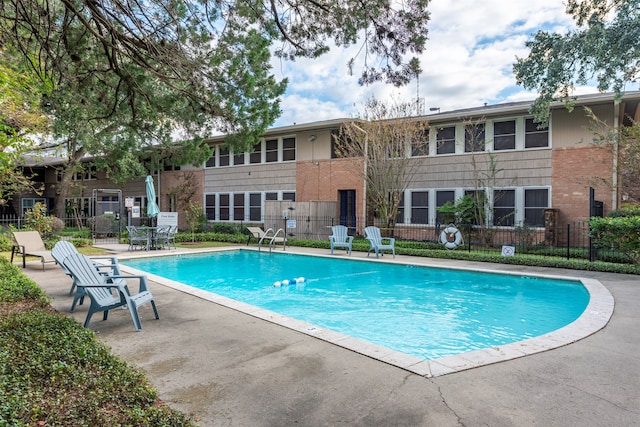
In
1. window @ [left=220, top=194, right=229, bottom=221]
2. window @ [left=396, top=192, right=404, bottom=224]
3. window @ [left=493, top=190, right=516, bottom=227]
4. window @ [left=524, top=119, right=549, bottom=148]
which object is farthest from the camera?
window @ [left=220, top=194, right=229, bottom=221]

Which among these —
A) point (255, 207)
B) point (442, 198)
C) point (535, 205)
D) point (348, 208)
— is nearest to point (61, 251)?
point (442, 198)

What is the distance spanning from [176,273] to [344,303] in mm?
5699

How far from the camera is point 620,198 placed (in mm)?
14094

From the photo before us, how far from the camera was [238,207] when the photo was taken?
78.9ft

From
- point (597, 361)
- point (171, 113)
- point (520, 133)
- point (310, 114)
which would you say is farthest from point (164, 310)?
point (310, 114)

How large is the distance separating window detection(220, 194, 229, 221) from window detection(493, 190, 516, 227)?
48.9ft

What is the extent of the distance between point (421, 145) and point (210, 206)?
14015mm

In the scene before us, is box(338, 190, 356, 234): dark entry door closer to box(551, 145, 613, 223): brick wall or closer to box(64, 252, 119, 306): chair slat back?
box(551, 145, 613, 223): brick wall

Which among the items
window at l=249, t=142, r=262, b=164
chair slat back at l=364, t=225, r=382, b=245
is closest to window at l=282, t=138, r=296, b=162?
window at l=249, t=142, r=262, b=164

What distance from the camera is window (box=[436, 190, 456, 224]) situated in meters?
17.1

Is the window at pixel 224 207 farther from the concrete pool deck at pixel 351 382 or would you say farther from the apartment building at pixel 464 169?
the concrete pool deck at pixel 351 382

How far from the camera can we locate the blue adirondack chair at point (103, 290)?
17.0ft

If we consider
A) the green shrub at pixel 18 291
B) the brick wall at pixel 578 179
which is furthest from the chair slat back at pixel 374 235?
the green shrub at pixel 18 291

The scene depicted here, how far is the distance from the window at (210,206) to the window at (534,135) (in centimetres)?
1725
